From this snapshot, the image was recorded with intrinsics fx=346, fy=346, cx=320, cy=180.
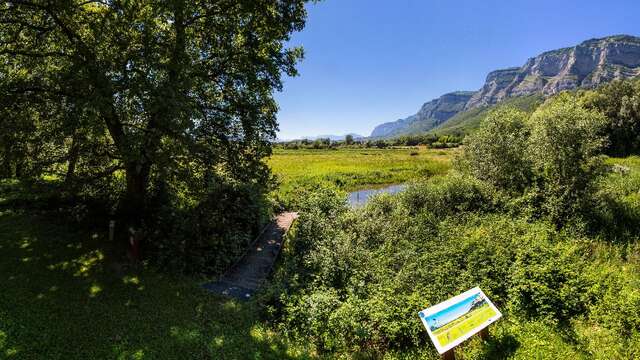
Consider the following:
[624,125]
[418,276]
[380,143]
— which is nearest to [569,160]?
[418,276]

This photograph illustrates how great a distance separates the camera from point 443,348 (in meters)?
8.69

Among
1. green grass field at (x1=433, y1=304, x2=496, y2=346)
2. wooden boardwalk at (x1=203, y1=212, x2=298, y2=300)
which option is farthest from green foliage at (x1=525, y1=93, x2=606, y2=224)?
wooden boardwalk at (x1=203, y1=212, x2=298, y2=300)

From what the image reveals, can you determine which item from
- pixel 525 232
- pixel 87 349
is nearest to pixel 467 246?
pixel 525 232

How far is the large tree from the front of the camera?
14.1 metres

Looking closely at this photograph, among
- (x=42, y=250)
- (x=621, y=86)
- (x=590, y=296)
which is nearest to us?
(x=590, y=296)

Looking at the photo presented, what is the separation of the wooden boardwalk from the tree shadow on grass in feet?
2.80

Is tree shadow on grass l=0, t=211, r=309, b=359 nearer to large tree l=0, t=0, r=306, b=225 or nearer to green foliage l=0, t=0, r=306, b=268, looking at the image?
green foliage l=0, t=0, r=306, b=268

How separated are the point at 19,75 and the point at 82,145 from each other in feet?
13.2

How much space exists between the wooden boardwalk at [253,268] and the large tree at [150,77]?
379cm

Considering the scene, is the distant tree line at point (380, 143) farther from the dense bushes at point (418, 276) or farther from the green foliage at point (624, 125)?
the dense bushes at point (418, 276)

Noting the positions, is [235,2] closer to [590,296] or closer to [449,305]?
[449,305]

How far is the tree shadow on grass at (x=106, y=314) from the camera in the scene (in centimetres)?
1009

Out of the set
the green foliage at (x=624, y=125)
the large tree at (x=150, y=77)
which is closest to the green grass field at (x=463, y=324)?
the large tree at (x=150, y=77)

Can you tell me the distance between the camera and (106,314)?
38.4 feet
